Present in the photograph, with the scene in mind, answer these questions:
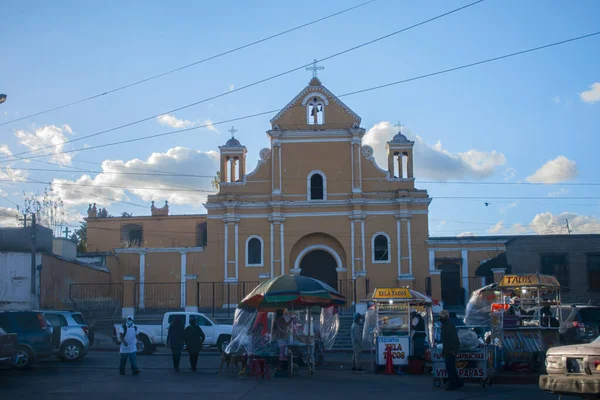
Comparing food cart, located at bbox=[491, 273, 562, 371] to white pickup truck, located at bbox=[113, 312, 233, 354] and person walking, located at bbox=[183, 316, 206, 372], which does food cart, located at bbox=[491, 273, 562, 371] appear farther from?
white pickup truck, located at bbox=[113, 312, 233, 354]

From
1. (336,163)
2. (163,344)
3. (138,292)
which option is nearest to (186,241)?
(138,292)

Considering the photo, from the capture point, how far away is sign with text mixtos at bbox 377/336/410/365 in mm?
18156

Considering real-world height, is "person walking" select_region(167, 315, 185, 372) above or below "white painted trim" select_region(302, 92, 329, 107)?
below

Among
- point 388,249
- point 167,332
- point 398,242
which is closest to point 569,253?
point 398,242

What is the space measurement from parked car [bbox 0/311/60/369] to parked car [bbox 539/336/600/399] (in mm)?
13711

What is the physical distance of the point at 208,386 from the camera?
15273 millimetres

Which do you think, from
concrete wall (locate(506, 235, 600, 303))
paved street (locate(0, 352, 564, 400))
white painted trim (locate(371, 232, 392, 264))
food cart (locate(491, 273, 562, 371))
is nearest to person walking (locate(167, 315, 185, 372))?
paved street (locate(0, 352, 564, 400))

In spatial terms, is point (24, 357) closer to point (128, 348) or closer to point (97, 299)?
point (128, 348)

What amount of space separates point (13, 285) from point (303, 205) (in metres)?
14.7

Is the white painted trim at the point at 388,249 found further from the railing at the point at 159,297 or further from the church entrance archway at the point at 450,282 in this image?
the railing at the point at 159,297

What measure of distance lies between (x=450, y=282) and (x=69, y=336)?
22759 millimetres

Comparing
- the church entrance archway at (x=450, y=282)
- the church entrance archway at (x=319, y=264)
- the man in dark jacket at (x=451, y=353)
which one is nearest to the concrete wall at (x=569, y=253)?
the church entrance archway at (x=450, y=282)

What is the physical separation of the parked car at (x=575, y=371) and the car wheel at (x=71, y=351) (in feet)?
49.1

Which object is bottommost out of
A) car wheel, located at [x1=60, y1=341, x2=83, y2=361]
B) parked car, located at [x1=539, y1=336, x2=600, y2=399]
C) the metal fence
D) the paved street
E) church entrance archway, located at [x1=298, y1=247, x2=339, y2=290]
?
the paved street
